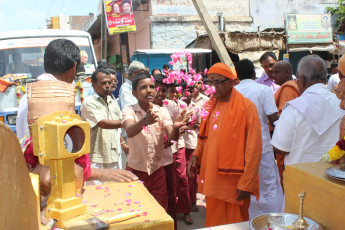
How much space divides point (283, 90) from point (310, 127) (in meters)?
1.58

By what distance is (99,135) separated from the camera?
3.71 m

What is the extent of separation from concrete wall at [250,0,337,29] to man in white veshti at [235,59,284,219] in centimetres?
1239

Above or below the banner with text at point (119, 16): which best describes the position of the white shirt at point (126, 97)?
below

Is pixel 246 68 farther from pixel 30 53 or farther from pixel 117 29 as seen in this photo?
pixel 117 29

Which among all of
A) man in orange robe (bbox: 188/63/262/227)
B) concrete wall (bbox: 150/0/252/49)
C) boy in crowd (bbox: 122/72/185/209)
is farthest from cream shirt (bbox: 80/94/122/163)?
concrete wall (bbox: 150/0/252/49)

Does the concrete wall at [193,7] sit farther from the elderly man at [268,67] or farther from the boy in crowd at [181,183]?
the boy in crowd at [181,183]

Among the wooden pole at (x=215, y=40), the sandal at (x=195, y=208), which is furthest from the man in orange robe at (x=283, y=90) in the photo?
the wooden pole at (x=215, y=40)

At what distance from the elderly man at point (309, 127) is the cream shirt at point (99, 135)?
5.99ft

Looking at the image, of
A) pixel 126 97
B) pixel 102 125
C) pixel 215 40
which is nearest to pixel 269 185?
pixel 102 125

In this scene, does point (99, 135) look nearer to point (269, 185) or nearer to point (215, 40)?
point (269, 185)

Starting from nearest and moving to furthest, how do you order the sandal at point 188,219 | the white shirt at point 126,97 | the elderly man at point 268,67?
the sandal at point 188,219
the white shirt at point 126,97
the elderly man at point 268,67

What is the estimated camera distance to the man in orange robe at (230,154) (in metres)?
2.94

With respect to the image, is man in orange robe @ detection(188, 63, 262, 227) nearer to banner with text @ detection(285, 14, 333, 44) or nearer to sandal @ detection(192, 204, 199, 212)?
sandal @ detection(192, 204, 199, 212)

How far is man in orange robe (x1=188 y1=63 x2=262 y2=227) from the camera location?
2943 mm
